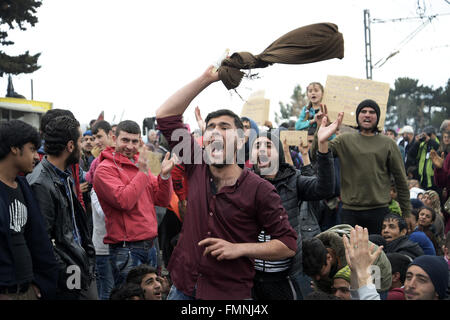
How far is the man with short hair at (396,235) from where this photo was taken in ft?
18.6

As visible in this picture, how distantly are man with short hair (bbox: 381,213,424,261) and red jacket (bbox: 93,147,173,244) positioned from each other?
2.49m

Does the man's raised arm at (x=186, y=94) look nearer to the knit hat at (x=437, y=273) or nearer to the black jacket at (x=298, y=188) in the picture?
the black jacket at (x=298, y=188)

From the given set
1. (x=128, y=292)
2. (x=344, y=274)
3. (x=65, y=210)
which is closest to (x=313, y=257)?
(x=344, y=274)

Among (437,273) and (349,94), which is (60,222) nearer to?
(437,273)

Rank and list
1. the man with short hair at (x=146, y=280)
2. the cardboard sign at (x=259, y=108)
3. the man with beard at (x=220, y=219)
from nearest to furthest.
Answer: the man with beard at (x=220, y=219) < the man with short hair at (x=146, y=280) < the cardboard sign at (x=259, y=108)

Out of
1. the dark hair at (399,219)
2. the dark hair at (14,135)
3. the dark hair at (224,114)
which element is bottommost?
the dark hair at (399,219)

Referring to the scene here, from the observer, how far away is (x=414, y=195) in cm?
929

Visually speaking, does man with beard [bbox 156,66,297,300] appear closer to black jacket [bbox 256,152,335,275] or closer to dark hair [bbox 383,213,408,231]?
black jacket [bbox 256,152,335,275]

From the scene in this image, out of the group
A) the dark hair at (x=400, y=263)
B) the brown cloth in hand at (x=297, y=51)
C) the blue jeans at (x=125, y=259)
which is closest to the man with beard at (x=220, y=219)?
the brown cloth in hand at (x=297, y=51)

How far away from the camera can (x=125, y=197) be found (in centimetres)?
477

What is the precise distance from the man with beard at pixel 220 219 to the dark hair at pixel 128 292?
3.99 ft

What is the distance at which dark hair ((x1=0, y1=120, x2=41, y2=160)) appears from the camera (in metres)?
3.30

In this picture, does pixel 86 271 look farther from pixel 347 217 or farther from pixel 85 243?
pixel 347 217

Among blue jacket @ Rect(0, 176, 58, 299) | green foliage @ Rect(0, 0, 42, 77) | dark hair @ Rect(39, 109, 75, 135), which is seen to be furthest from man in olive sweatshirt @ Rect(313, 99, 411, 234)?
green foliage @ Rect(0, 0, 42, 77)
